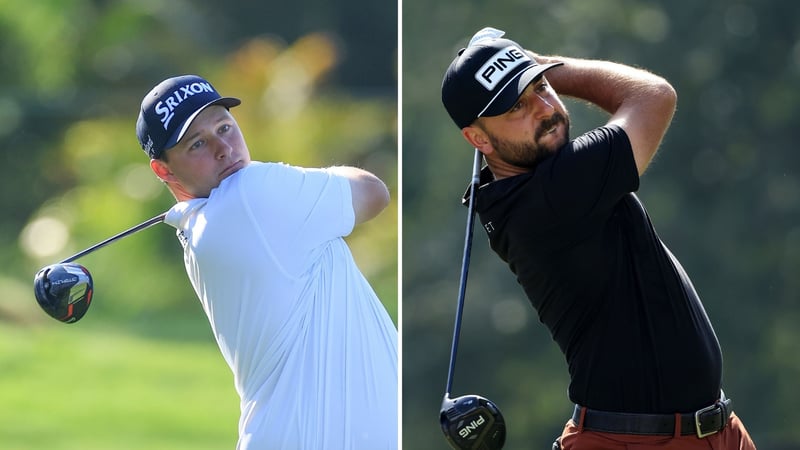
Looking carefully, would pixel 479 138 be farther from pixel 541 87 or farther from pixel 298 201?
pixel 298 201

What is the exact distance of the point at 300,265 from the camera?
4504mm

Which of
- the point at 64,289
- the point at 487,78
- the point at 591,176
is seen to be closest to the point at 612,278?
the point at 591,176

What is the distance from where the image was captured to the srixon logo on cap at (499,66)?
13.4ft

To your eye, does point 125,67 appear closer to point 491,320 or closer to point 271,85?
point 271,85

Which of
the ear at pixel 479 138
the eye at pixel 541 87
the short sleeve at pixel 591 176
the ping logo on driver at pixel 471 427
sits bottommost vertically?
the ping logo on driver at pixel 471 427

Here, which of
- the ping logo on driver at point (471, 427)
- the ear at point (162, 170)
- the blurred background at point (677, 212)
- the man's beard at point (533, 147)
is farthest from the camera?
the blurred background at point (677, 212)

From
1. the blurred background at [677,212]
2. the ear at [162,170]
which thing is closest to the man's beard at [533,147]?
the ear at [162,170]

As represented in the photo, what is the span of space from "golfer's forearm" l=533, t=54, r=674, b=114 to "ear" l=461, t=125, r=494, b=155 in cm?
31

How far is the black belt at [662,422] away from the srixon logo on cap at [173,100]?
5.51 ft

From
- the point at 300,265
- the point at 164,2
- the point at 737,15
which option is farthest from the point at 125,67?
the point at 300,265

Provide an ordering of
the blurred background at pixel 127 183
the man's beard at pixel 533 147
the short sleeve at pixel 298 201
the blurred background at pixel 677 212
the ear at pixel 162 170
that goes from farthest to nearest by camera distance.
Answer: the blurred background at pixel 677 212 < the blurred background at pixel 127 183 < the ear at pixel 162 170 < the short sleeve at pixel 298 201 < the man's beard at pixel 533 147

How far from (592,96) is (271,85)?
43.4ft

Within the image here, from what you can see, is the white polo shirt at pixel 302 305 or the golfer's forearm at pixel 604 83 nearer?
the golfer's forearm at pixel 604 83

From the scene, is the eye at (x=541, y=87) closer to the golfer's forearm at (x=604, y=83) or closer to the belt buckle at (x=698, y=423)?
the golfer's forearm at (x=604, y=83)
